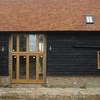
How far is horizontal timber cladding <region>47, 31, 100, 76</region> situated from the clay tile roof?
1.92ft

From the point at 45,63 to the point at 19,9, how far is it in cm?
438

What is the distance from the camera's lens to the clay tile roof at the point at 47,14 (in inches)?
1016

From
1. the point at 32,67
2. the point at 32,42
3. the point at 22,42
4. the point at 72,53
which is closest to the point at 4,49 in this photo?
the point at 22,42

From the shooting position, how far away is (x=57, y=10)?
2758 cm

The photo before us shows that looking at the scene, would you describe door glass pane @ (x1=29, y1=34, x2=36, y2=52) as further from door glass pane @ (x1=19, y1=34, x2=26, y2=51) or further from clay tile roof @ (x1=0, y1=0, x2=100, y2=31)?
clay tile roof @ (x1=0, y1=0, x2=100, y2=31)

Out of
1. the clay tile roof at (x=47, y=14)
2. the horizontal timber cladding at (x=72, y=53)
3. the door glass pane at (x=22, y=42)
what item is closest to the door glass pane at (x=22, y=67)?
the door glass pane at (x=22, y=42)

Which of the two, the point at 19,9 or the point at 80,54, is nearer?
the point at 80,54

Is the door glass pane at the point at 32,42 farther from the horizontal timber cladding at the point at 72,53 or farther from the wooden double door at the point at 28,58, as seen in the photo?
the horizontal timber cladding at the point at 72,53

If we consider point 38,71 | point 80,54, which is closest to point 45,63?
point 38,71

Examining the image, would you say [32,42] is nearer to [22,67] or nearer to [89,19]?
[22,67]

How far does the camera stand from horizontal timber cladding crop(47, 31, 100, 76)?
25.9 metres

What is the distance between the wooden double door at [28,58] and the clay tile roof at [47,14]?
2.53ft

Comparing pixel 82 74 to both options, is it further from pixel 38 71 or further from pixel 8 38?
pixel 8 38

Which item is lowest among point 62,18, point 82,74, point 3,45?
point 82,74
